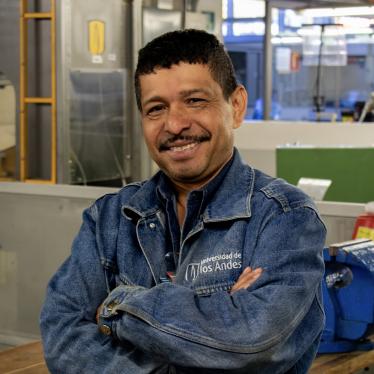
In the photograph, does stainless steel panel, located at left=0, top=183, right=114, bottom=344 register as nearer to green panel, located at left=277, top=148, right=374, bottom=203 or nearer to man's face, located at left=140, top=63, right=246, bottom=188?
green panel, located at left=277, top=148, right=374, bottom=203

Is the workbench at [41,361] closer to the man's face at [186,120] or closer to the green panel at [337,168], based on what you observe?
the man's face at [186,120]

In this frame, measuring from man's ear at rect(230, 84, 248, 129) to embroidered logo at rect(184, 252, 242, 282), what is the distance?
1.00ft

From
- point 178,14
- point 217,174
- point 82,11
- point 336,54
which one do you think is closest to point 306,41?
point 336,54

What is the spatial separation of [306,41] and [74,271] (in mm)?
11806

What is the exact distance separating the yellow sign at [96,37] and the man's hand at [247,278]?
3857 mm

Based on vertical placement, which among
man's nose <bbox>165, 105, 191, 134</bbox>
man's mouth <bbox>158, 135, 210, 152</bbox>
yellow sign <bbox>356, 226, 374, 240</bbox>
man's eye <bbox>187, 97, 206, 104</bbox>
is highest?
man's eye <bbox>187, 97, 206, 104</bbox>

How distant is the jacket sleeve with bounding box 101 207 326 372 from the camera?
5.05 ft

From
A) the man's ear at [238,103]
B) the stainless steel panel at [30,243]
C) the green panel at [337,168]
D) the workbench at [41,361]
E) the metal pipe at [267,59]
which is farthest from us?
the metal pipe at [267,59]

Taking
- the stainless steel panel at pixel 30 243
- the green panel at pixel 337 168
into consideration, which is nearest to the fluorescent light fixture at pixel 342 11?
the green panel at pixel 337 168

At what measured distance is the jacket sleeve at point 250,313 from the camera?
1.54 metres

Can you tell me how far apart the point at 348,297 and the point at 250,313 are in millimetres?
1419

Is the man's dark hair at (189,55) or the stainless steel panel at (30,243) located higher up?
the man's dark hair at (189,55)

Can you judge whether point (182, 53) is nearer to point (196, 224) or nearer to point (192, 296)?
point (196, 224)

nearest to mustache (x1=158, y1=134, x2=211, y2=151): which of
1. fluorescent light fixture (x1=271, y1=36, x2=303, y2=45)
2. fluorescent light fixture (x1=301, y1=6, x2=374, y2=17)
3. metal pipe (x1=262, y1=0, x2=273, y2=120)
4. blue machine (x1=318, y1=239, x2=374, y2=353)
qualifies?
blue machine (x1=318, y1=239, x2=374, y2=353)
